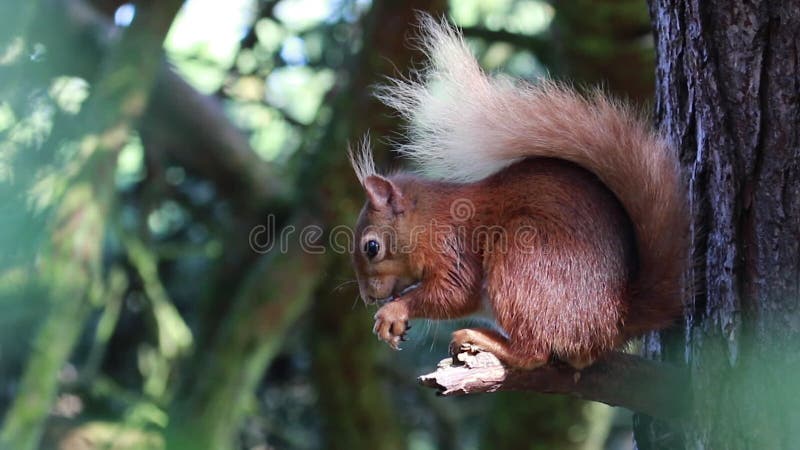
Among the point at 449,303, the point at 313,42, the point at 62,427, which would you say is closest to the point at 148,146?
the point at 313,42

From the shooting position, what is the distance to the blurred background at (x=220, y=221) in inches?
106

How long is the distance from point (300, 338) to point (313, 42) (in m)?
1.46

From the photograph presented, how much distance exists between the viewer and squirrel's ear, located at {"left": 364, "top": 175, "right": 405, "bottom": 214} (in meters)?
2.32

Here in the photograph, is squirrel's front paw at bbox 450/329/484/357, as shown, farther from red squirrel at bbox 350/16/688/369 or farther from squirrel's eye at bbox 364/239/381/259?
squirrel's eye at bbox 364/239/381/259

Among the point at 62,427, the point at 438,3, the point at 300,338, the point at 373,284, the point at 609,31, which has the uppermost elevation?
the point at 609,31

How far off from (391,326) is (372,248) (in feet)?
1.09

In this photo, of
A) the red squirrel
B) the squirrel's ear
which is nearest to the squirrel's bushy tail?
the red squirrel

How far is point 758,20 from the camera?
1.58m

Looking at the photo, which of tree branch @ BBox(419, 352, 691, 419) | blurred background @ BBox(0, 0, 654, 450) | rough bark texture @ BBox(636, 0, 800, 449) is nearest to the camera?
rough bark texture @ BBox(636, 0, 800, 449)

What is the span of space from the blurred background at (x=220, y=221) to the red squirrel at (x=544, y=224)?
0.45m

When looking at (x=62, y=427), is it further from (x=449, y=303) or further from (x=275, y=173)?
(x=449, y=303)

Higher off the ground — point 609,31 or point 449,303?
point 609,31

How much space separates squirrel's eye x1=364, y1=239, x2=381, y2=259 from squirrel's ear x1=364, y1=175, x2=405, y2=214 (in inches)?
3.7

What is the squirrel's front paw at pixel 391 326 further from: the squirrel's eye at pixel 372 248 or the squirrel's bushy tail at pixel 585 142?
the squirrel's bushy tail at pixel 585 142
